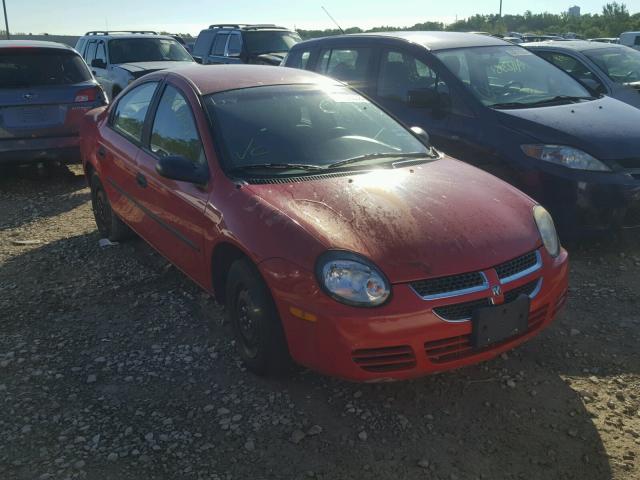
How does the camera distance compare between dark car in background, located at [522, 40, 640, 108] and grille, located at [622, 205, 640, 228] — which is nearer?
grille, located at [622, 205, 640, 228]

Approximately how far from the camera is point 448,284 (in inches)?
118

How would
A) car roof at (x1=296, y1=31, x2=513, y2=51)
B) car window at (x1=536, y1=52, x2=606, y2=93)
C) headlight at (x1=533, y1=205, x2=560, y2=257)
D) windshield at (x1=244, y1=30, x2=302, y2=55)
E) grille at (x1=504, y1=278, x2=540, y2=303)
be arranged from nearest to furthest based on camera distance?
1. grille at (x1=504, y1=278, x2=540, y2=303)
2. headlight at (x1=533, y1=205, x2=560, y2=257)
3. car roof at (x1=296, y1=31, x2=513, y2=51)
4. car window at (x1=536, y1=52, x2=606, y2=93)
5. windshield at (x1=244, y1=30, x2=302, y2=55)

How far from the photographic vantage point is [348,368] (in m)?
3.00

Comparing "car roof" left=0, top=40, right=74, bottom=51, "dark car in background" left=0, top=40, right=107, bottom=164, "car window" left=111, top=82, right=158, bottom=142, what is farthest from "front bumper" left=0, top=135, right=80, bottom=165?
"car window" left=111, top=82, right=158, bottom=142

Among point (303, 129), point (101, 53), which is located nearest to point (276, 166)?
point (303, 129)

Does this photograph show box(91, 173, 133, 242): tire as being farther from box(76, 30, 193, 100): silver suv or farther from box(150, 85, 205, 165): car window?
box(76, 30, 193, 100): silver suv

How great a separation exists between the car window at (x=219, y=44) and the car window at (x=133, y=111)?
31.2 ft

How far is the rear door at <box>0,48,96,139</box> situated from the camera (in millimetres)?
7395

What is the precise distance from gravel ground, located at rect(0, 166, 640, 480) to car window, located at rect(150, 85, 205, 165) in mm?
1056

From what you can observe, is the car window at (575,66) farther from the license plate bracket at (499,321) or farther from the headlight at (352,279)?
the headlight at (352,279)

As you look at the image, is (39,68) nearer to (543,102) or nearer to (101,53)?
(101,53)

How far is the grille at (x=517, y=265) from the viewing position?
3139 millimetres

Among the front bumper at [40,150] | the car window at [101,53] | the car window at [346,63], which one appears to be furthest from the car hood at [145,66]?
the car window at [346,63]

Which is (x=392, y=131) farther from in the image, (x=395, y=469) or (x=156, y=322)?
(x=395, y=469)
